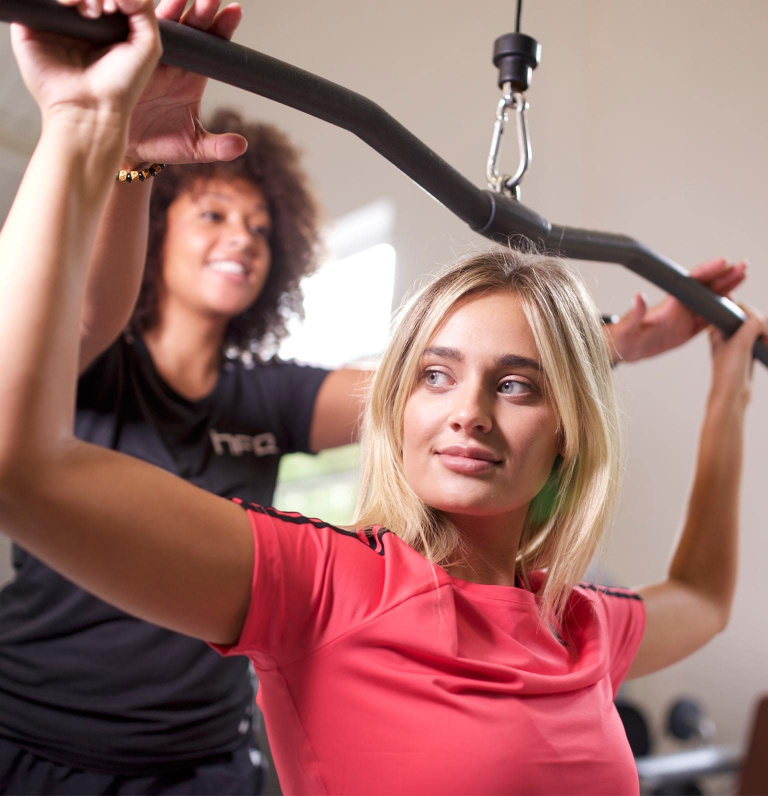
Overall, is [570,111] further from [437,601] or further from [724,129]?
[437,601]

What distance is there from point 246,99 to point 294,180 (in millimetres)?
432

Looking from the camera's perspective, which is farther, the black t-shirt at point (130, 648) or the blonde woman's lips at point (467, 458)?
the black t-shirt at point (130, 648)

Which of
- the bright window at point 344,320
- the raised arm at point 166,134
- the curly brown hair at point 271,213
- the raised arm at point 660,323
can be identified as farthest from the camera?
the bright window at point 344,320

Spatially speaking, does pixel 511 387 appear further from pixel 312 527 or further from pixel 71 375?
pixel 71 375

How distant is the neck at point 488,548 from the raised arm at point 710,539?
269mm

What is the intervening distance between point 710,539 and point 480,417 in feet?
1.95

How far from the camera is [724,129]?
8.49 ft

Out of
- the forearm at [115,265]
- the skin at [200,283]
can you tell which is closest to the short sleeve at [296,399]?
the skin at [200,283]

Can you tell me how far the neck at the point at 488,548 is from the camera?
2.88 feet

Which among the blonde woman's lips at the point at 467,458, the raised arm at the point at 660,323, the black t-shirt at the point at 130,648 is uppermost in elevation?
the raised arm at the point at 660,323

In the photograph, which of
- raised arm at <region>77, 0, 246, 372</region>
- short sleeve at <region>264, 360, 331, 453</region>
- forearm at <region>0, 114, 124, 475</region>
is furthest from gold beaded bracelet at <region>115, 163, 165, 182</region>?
short sleeve at <region>264, 360, 331, 453</region>

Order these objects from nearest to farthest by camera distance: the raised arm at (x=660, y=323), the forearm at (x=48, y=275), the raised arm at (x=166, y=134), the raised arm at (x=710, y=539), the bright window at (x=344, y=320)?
the forearm at (x=48, y=275), the raised arm at (x=166, y=134), the raised arm at (x=710, y=539), the raised arm at (x=660, y=323), the bright window at (x=344, y=320)

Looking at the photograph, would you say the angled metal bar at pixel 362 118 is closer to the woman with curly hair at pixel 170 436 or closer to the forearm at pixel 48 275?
the forearm at pixel 48 275

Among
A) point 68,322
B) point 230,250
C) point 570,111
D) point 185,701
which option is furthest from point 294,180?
point 570,111
